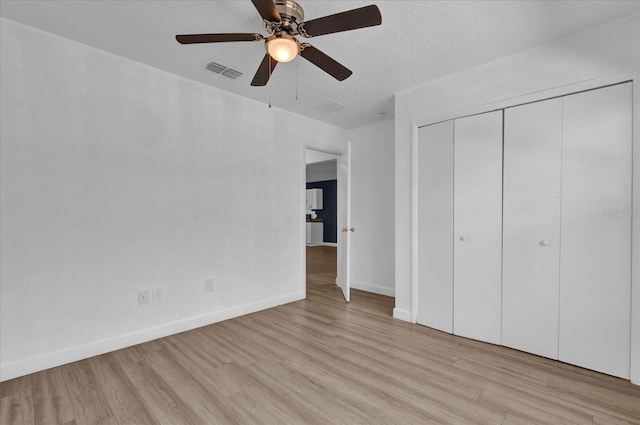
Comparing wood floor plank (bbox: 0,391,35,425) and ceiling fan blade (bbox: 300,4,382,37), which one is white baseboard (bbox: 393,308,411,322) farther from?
wood floor plank (bbox: 0,391,35,425)

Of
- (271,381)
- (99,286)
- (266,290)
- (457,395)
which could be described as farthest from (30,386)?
(457,395)

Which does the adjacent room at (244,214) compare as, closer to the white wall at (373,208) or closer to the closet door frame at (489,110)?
the closet door frame at (489,110)

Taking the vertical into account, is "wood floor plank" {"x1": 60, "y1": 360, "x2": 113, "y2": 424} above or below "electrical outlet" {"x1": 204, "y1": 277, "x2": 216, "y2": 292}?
below

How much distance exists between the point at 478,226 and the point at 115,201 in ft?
11.1

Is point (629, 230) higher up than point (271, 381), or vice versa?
point (629, 230)

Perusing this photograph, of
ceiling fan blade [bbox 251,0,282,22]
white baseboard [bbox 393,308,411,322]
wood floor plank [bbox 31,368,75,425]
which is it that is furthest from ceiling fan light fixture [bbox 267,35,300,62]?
white baseboard [bbox 393,308,411,322]

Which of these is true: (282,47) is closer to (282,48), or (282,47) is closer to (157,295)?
(282,48)

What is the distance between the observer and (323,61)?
77.3 inches

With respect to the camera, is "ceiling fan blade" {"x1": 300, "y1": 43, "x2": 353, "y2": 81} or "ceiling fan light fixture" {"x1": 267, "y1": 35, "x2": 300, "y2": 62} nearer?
"ceiling fan light fixture" {"x1": 267, "y1": 35, "x2": 300, "y2": 62}

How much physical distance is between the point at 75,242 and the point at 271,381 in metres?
1.95

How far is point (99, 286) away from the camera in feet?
8.22

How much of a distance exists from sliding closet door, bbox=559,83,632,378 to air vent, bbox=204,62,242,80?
294 cm

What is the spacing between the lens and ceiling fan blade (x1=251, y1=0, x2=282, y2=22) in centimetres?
148

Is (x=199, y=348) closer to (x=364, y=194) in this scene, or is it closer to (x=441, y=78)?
(x=364, y=194)
